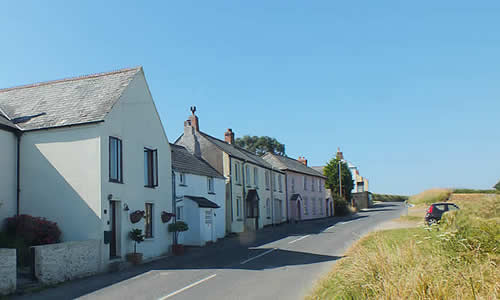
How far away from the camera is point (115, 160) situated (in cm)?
1839

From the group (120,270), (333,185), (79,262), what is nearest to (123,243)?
(120,270)

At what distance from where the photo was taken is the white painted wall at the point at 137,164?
58.4 feet

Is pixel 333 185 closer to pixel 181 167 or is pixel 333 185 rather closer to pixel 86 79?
pixel 181 167

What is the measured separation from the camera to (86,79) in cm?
2103

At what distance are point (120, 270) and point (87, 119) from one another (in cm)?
602

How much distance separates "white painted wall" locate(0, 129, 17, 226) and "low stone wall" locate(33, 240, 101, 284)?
412cm

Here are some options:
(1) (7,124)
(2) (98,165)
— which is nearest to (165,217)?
(2) (98,165)

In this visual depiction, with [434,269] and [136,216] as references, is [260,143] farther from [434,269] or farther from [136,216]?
[434,269]

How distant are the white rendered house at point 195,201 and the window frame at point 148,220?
3.24m

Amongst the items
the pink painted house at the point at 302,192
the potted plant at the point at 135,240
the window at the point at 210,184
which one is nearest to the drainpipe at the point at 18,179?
the potted plant at the point at 135,240

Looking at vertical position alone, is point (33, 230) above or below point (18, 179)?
below

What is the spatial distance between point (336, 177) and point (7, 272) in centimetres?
5735

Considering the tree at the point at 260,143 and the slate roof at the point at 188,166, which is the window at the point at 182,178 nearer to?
the slate roof at the point at 188,166

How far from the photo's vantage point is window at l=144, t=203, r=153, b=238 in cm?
2061
